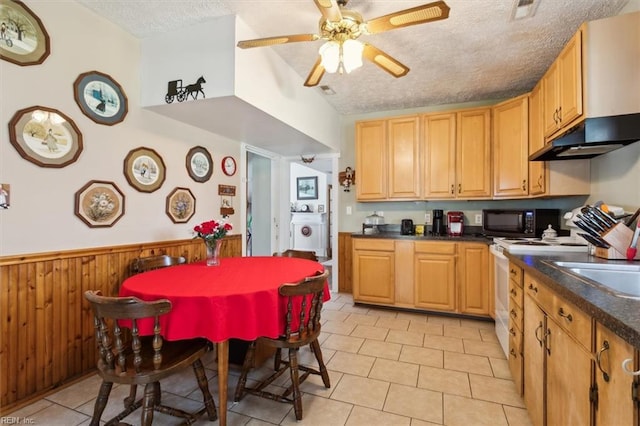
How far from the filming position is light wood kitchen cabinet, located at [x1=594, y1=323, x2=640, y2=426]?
0.76m

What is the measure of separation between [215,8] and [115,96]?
3.30 ft

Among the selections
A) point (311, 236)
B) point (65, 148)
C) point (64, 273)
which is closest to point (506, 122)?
point (65, 148)

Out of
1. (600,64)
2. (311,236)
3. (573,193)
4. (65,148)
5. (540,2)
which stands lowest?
(311,236)

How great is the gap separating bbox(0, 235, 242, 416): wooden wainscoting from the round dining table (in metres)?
0.58

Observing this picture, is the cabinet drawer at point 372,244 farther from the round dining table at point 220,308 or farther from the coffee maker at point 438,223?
the round dining table at point 220,308

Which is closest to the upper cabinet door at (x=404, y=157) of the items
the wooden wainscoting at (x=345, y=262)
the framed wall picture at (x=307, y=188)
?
the wooden wainscoting at (x=345, y=262)

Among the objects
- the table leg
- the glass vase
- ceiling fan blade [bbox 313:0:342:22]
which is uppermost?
ceiling fan blade [bbox 313:0:342:22]

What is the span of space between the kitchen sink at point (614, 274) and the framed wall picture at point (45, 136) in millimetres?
2971

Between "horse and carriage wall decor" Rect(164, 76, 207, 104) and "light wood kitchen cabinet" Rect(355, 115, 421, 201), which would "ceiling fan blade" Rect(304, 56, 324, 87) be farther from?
"light wood kitchen cabinet" Rect(355, 115, 421, 201)

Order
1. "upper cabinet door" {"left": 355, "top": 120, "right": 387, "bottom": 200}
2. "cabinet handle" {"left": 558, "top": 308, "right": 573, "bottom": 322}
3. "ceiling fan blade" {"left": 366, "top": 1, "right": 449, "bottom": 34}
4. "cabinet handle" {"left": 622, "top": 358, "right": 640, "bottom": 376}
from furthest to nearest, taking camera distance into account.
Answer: "upper cabinet door" {"left": 355, "top": 120, "right": 387, "bottom": 200} < "ceiling fan blade" {"left": 366, "top": 1, "right": 449, "bottom": 34} < "cabinet handle" {"left": 558, "top": 308, "right": 573, "bottom": 322} < "cabinet handle" {"left": 622, "top": 358, "right": 640, "bottom": 376}

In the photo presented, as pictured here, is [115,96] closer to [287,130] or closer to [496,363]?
[287,130]

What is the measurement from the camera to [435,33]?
92.4 inches

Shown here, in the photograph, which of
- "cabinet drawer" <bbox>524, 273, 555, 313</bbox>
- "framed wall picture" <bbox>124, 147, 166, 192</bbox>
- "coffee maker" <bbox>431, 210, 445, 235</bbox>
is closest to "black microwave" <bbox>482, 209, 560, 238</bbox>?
"coffee maker" <bbox>431, 210, 445, 235</bbox>

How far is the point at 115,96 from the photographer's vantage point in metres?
2.30
